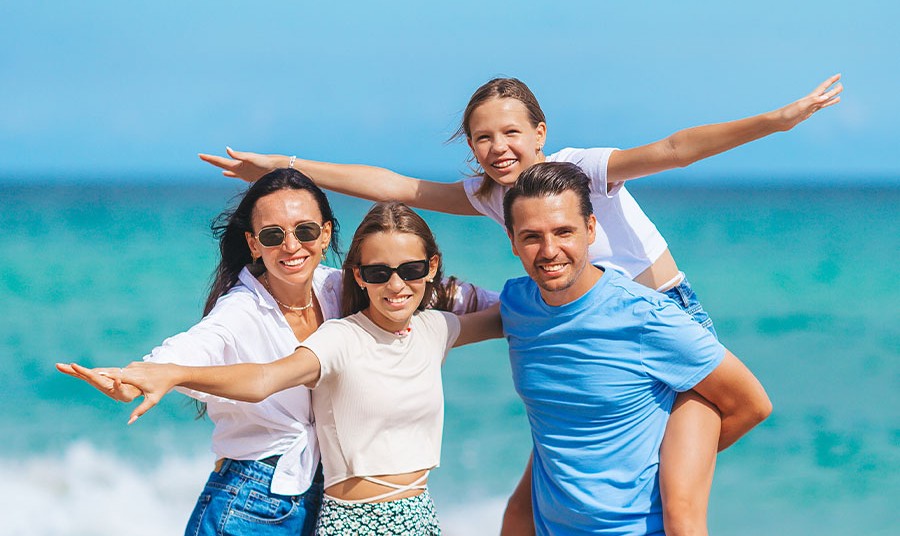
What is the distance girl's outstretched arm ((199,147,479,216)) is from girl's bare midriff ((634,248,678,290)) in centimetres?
80

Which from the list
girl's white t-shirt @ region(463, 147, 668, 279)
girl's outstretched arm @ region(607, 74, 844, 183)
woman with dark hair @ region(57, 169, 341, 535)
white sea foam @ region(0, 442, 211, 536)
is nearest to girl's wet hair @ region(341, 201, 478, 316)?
woman with dark hair @ region(57, 169, 341, 535)

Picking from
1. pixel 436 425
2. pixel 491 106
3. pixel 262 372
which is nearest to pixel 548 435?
pixel 436 425

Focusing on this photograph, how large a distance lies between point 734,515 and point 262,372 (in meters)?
7.76

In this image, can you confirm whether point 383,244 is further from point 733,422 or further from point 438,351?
point 733,422

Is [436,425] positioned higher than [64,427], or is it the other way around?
[64,427]

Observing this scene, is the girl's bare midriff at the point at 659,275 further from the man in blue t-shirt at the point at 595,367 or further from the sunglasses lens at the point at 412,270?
the sunglasses lens at the point at 412,270

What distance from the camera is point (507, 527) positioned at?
13.5 feet

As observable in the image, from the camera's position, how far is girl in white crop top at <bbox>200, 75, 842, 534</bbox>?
371 centimetres

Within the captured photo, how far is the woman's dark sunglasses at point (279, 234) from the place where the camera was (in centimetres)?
365

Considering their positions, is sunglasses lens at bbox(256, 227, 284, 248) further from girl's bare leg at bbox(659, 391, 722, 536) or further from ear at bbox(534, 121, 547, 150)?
girl's bare leg at bbox(659, 391, 722, 536)

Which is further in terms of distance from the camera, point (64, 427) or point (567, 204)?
point (64, 427)

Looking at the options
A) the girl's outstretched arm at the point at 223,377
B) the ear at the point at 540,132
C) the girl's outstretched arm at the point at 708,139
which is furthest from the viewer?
the ear at the point at 540,132

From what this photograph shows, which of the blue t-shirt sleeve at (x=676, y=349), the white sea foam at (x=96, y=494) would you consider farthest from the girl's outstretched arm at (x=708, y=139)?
the white sea foam at (x=96, y=494)

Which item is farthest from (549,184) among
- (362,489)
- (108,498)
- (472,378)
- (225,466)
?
(472,378)
